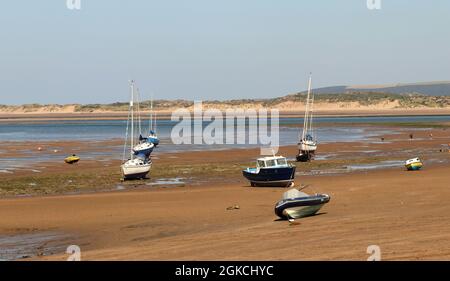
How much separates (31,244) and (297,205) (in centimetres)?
849

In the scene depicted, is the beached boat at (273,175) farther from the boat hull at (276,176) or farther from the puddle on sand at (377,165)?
the puddle on sand at (377,165)

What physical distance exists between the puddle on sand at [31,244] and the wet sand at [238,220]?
10 cm

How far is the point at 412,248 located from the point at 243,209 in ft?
41.7

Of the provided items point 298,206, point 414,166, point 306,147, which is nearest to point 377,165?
point 414,166

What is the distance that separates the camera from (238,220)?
83.1ft

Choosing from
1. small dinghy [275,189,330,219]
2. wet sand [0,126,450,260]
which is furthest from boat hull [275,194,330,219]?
wet sand [0,126,450,260]

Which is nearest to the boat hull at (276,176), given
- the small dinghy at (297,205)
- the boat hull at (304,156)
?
the small dinghy at (297,205)

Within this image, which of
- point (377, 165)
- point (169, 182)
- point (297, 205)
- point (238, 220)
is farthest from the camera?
point (377, 165)

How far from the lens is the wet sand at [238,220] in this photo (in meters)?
17.3

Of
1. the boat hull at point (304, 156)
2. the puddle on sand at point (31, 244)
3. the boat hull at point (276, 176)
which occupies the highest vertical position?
the puddle on sand at point (31, 244)

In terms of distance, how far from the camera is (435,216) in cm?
2112

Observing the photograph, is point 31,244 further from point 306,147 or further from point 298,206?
point 306,147

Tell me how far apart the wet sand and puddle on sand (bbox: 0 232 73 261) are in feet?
0.34
